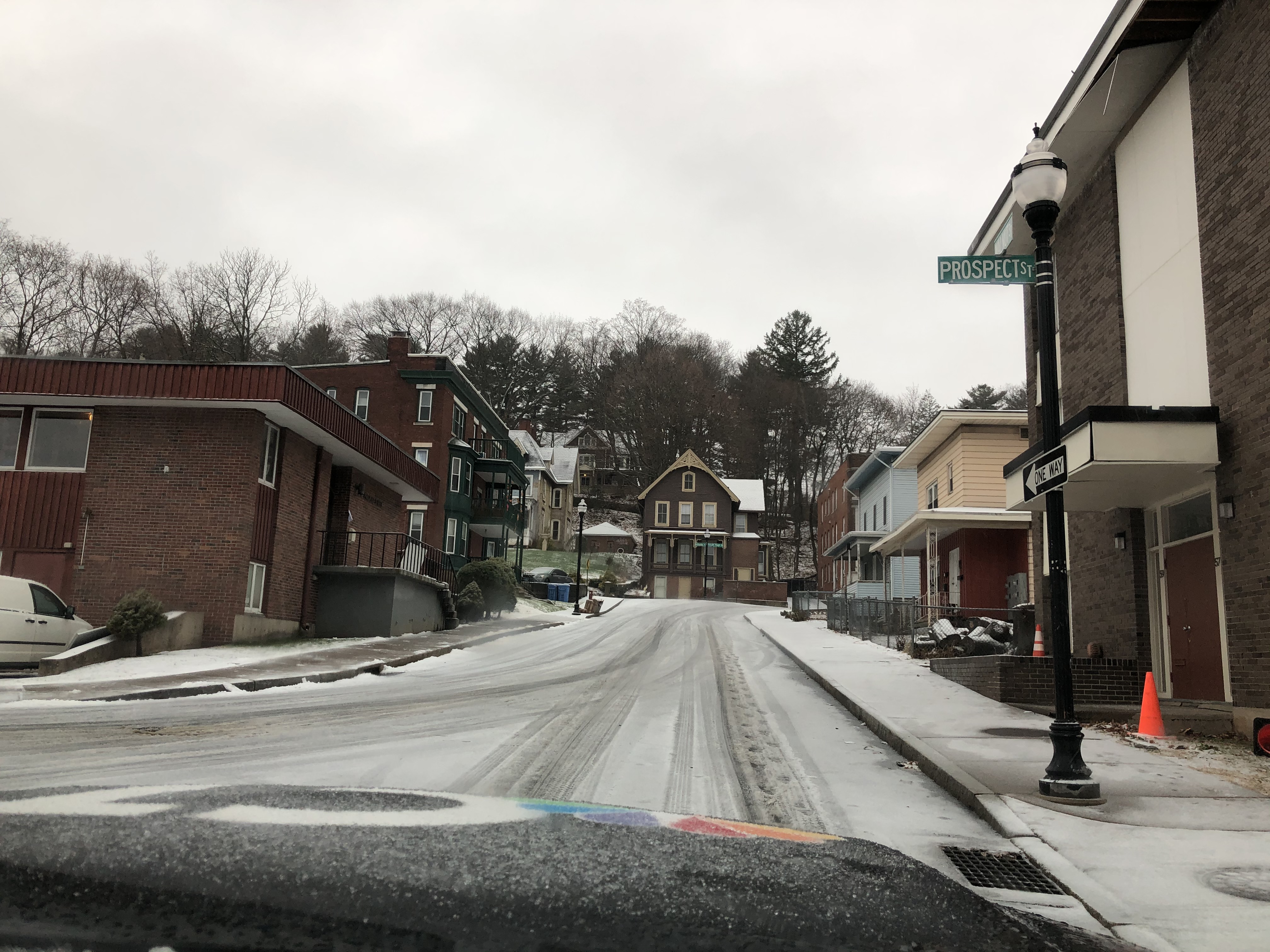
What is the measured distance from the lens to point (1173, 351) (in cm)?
1188

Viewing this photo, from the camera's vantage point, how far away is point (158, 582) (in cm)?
1756

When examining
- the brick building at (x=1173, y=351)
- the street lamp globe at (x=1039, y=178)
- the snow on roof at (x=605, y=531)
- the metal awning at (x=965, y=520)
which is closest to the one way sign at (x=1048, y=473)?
the street lamp globe at (x=1039, y=178)

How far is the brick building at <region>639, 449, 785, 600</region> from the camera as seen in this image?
6500cm

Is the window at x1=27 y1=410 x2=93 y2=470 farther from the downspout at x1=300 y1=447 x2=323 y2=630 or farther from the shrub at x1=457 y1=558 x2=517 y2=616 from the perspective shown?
the shrub at x1=457 y1=558 x2=517 y2=616

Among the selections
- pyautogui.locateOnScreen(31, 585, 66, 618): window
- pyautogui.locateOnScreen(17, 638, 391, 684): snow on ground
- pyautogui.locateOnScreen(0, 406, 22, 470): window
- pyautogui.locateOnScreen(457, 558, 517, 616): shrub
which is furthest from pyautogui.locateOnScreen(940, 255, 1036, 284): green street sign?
pyautogui.locateOnScreen(457, 558, 517, 616): shrub

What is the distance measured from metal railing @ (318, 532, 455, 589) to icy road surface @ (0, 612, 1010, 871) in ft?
27.3

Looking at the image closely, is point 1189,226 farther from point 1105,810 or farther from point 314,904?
point 314,904

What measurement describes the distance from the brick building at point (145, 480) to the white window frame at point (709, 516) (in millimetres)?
48605

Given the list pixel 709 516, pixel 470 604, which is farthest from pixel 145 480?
pixel 709 516

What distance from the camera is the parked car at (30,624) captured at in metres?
13.8

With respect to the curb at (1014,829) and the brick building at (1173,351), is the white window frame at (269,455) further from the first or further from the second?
the brick building at (1173,351)

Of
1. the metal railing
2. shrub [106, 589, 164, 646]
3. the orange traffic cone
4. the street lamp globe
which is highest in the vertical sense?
the street lamp globe

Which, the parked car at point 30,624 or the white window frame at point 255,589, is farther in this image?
the white window frame at point 255,589

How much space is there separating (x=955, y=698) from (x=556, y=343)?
7438 centimetres
